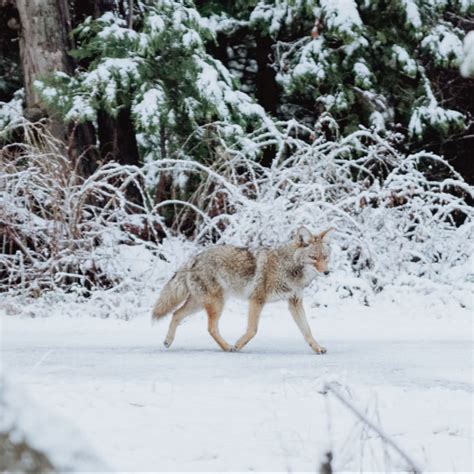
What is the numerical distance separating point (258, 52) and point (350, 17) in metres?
4.13

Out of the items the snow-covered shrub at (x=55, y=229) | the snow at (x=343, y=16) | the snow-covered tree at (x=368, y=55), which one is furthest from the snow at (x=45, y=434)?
the snow at (x=343, y=16)

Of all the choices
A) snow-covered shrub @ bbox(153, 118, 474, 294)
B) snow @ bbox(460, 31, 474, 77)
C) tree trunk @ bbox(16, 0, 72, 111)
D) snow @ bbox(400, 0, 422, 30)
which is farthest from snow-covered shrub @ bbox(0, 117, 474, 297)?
snow @ bbox(460, 31, 474, 77)

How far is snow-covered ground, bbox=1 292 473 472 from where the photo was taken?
4.23 m

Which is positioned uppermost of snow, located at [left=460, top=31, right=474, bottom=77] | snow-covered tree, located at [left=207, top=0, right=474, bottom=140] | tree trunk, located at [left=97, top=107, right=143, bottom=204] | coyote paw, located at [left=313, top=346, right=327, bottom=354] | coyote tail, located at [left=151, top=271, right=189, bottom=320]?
snow-covered tree, located at [left=207, top=0, right=474, bottom=140]

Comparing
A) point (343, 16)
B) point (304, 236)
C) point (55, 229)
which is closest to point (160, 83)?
point (343, 16)

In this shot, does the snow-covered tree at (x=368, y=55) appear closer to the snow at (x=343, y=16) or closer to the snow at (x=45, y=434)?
the snow at (x=343, y=16)

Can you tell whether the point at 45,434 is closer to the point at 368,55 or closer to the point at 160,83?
the point at 160,83

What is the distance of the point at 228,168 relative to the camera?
13.2 meters

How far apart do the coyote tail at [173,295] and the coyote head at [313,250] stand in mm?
1124

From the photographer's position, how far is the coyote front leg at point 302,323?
8227mm

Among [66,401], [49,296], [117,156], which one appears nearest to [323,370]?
[66,401]

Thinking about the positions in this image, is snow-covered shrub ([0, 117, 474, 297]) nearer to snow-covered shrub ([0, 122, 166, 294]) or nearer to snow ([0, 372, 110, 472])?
snow-covered shrub ([0, 122, 166, 294])

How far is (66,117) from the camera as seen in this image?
45.7 feet

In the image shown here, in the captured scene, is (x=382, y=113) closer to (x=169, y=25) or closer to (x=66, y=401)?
(x=169, y=25)
